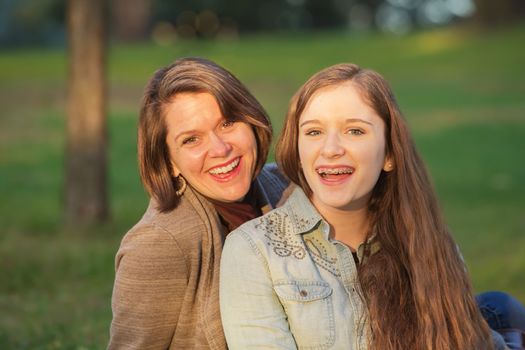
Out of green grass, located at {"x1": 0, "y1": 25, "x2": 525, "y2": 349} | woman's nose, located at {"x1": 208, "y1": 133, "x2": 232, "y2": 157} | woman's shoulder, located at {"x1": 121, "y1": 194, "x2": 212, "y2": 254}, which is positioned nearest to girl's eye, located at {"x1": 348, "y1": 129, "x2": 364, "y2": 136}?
woman's nose, located at {"x1": 208, "y1": 133, "x2": 232, "y2": 157}

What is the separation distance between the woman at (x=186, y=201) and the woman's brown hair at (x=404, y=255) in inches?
10.0

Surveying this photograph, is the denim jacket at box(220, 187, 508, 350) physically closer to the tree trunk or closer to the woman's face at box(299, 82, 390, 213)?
the woman's face at box(299, 82, 390, 213)

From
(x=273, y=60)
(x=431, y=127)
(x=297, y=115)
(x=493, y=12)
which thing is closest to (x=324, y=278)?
(x=297, y=115)

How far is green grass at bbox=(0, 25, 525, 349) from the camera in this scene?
6.49m

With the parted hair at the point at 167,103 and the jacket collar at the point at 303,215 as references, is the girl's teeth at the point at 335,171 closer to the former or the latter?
the jacket collar at the point at 303,215

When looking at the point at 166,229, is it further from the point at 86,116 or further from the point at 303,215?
the point at 86,116

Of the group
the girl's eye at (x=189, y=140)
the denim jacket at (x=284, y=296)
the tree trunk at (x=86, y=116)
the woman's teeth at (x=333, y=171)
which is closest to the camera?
the denim jacket at (x=284, y=296)

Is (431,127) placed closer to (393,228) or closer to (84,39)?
(84,39)

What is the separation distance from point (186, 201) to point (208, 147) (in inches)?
9.4

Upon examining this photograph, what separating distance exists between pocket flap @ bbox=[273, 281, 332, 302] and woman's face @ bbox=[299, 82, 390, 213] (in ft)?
1.06

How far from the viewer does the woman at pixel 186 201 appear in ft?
11.2

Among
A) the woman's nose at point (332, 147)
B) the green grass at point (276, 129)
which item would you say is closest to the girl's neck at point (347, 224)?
the woman's nose at point (332, 147)

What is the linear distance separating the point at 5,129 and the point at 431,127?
268 inches

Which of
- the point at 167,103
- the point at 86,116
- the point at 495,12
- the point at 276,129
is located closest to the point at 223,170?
the point at 167,103
